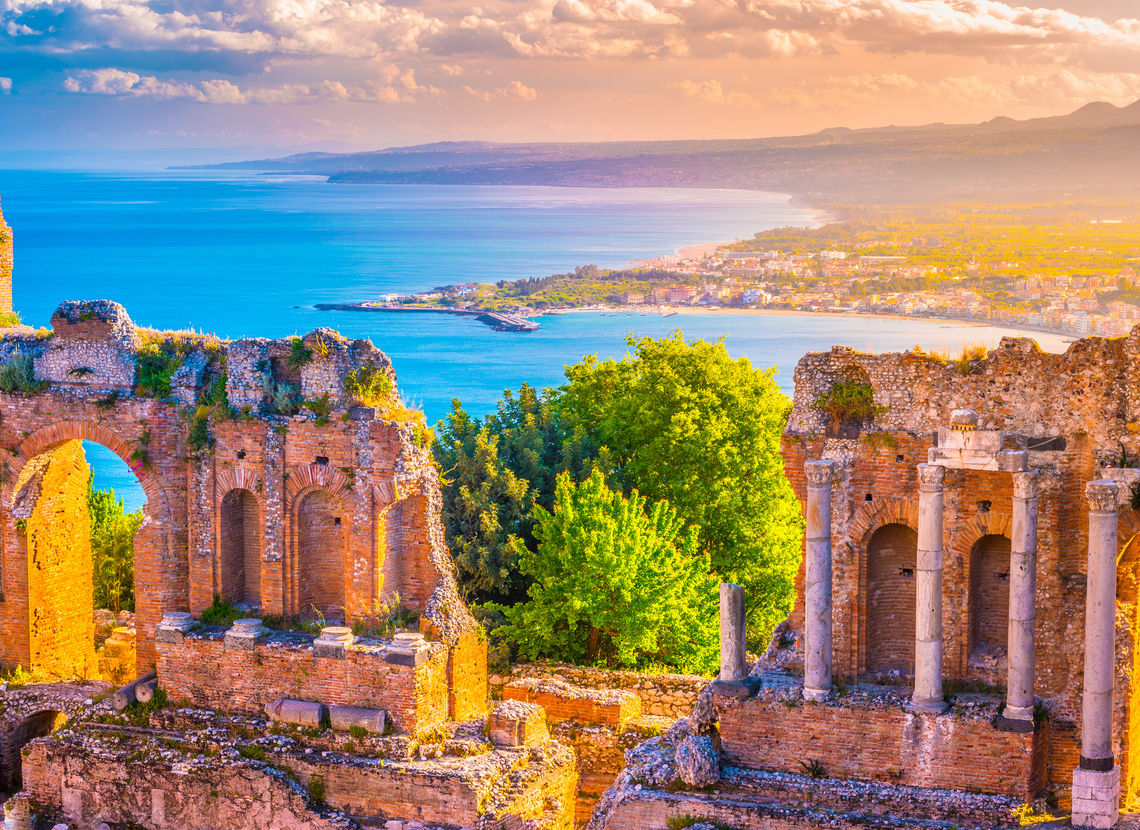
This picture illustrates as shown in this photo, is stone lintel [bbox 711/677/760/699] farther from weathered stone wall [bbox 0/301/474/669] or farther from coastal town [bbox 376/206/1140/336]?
coastal town [bbox 376/206/1140/336]

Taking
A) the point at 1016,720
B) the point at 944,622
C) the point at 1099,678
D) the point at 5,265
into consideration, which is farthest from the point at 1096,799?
the point at 5,265

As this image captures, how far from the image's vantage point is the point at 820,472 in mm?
22453

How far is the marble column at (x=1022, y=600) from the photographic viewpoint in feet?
68.7

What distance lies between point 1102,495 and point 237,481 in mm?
15893

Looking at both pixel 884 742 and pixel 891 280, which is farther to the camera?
pixel 891 280

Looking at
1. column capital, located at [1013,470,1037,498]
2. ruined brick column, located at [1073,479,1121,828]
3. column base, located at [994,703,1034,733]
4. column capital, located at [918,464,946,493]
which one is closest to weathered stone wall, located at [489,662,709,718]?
column base, located at [994,703,1034,733]

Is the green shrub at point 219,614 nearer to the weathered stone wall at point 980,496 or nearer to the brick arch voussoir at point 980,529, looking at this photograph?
the weathered stone wall at point 980,496

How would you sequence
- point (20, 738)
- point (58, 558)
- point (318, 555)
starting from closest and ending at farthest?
1. point (318, 555)
2. point (20, 738)
3. point (58, 558)

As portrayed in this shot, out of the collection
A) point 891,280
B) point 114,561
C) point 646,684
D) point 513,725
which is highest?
point 891,280

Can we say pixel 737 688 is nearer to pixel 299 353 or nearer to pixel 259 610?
pixel 259 610

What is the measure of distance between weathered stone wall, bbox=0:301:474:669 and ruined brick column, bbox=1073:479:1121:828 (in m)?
11.4

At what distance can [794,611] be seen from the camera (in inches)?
973

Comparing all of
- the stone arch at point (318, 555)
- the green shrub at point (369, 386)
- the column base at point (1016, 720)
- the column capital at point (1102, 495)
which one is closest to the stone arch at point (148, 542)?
the stone arch at point (318, 555)

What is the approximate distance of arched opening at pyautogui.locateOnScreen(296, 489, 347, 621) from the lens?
26719 mm
